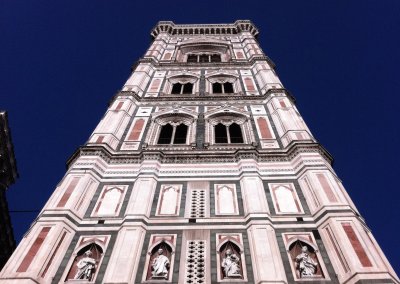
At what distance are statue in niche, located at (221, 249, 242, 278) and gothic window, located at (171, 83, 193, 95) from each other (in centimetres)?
1001

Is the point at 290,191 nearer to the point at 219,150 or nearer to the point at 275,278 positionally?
the point at 219,150

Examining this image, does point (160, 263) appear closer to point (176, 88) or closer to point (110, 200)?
point (110, 200)

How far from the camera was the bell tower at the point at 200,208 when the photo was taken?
702 centimetres

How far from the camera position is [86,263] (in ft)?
23.9

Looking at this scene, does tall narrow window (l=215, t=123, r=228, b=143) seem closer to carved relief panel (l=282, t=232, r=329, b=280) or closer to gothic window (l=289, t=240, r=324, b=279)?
carved relief panel (l=282, t=232, r=329, b=280)

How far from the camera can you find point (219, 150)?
37.4ft

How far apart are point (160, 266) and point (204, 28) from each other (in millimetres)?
22386

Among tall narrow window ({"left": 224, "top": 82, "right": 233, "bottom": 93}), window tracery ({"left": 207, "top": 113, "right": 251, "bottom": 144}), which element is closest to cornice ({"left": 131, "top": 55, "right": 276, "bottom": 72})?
tall narrow window ({"left": 224, "top": 82, "right": 233, "bottom": 93})

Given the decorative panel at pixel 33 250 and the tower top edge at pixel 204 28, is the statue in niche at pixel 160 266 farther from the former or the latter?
the tower top edge at pixel 204 28

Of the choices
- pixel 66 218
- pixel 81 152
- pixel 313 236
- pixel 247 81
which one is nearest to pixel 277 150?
pixel 313 236

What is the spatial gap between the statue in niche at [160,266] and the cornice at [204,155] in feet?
12.2

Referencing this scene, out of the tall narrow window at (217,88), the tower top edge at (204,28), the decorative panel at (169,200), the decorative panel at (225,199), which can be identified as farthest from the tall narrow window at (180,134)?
the tower top edge at (204,28)

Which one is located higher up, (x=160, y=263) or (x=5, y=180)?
(x=5, y=180)

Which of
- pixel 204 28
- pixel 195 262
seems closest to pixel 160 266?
A: pixel 195 262
